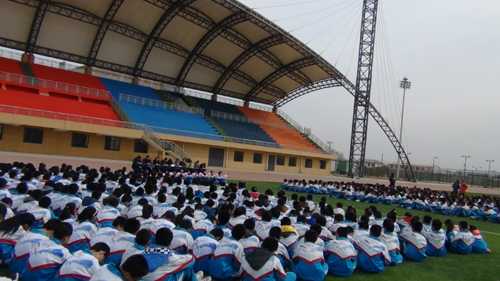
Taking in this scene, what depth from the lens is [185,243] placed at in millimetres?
5750

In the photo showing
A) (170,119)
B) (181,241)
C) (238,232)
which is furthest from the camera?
(170,119)

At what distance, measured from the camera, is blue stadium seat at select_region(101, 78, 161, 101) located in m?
36.1

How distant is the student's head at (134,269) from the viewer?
12.3ft

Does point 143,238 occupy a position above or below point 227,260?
above

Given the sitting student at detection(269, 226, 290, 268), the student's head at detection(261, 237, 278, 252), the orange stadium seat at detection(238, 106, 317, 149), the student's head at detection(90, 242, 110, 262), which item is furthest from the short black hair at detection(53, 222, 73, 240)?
the orange stadium seat at detection(238, 106, 317, 149)

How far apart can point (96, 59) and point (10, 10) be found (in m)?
7.82

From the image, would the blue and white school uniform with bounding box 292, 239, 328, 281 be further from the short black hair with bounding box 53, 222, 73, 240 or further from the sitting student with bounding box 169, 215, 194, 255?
the short black hair with bounding box 53, 222, 73, 240

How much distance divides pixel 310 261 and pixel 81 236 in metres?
3.57

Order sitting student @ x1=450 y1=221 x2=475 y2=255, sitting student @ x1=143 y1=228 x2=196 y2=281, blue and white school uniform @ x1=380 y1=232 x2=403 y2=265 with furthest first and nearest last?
sitting student @ x1=450 y1=221 x2=475 y2=255
blue and white school uniform @ x1=380 y1=232 x2=403 y2=265
sitting student @ x1=143 y1=228 x2=196 y2=281

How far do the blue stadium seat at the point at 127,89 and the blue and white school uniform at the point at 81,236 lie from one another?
31.0 meters

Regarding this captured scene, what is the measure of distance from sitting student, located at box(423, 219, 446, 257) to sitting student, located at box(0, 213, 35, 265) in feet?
26.0

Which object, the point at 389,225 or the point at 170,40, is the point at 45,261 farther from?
the point at 170,40

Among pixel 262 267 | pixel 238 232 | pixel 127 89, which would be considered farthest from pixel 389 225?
pixel 127 89

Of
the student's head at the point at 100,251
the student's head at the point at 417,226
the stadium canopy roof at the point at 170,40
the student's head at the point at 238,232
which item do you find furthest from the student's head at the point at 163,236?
the stadium canopy roof at the point at 170,40
